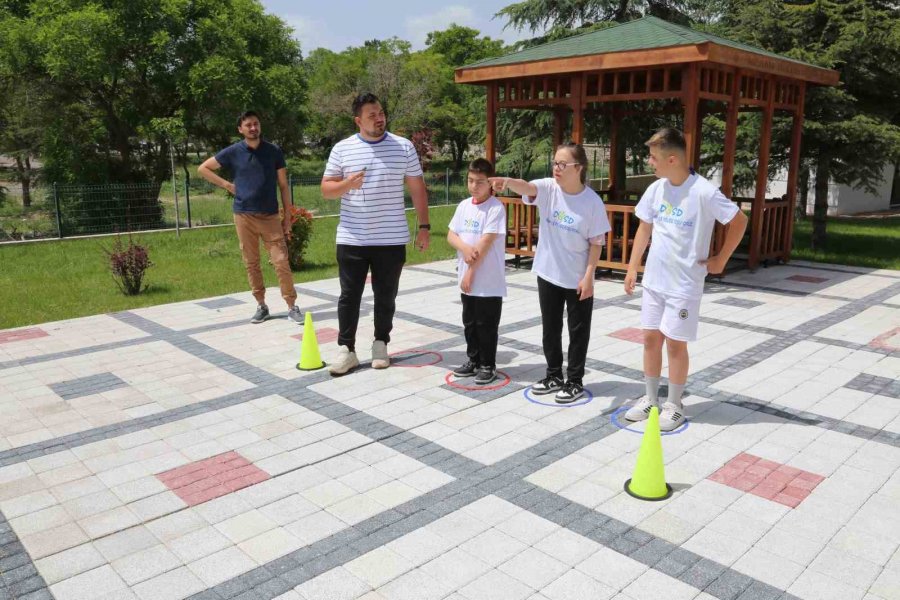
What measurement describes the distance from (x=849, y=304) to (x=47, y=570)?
323 inches

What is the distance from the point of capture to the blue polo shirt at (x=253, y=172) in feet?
22.2

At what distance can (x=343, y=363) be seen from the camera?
5.43 meters

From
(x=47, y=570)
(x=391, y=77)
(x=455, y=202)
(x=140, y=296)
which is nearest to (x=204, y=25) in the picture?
(x=455, y=202)

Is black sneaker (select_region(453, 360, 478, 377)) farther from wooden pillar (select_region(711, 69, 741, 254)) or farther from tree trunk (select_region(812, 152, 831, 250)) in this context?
tree trunk (select_region(812, 152, 831, 250))

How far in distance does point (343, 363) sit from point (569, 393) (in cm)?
175

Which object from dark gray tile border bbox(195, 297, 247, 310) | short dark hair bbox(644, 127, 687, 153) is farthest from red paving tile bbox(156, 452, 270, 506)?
dark gray tile border bbox(195, 297, 247, 310)

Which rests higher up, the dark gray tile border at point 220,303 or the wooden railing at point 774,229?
the wooden railing at point 774,229

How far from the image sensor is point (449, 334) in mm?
6715

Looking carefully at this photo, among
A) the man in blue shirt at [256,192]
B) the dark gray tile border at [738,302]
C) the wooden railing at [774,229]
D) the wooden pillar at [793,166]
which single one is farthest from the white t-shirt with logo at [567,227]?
the wooden pillar at [793,166]

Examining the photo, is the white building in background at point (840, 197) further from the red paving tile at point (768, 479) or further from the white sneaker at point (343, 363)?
the red paving tile at point (768, 479)

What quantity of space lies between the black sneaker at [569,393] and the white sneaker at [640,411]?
414 mm

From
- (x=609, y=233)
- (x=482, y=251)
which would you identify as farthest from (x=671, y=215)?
(x=609, y=233)

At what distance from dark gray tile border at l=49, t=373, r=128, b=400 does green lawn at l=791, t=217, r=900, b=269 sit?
34.4ft

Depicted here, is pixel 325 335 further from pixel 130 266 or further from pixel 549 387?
pixel 130 266
